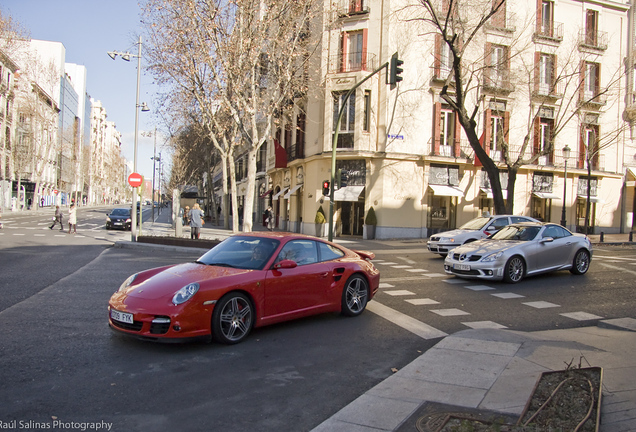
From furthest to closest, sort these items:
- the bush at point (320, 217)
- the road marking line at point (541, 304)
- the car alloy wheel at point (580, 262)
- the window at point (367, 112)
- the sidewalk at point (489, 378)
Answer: the window at point (367, 112)
the bush at point (320, 217)
the car alloy wheel at point (580, 262)
the road marking line at point (541, 304)
the sidewalk at point (489, 378)

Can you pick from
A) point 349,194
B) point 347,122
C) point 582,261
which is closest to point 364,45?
point 347,122

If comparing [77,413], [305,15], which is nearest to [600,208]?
[305,15]

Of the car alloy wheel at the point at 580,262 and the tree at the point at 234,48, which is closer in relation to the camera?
the car alloy wheel at the point at 580,262

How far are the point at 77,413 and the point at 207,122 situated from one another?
2004 cm

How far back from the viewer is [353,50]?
28156 millimetres

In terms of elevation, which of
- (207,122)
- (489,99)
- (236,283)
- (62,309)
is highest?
(489,99)

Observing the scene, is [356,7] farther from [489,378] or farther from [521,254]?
[489,378]

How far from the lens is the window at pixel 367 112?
90.6 feet

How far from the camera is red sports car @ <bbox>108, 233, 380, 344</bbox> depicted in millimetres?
5230

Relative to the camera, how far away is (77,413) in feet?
11.9

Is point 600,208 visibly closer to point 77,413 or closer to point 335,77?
point 335,77

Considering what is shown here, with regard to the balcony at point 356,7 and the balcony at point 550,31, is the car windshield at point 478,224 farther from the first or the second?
the balcony at point 550,31

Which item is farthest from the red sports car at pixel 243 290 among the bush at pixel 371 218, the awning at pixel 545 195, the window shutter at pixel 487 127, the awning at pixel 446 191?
the awning at pixel 545 195

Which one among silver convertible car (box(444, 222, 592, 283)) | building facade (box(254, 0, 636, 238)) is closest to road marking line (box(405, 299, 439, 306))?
silver convertible car (box(444, 222, 592, 283))
